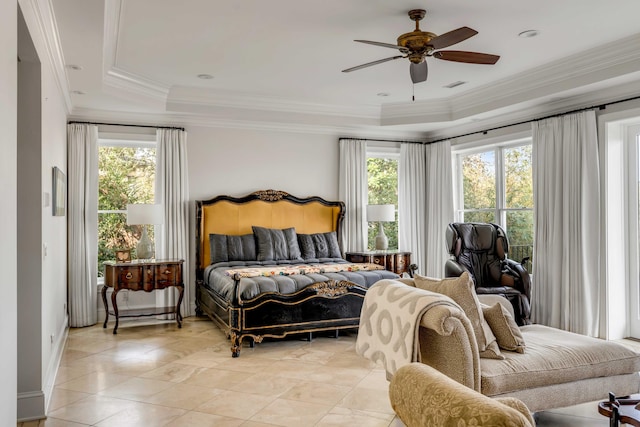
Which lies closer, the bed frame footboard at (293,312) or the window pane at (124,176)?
the bed frame footboard at (293,312)

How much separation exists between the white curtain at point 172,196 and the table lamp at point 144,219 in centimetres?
31

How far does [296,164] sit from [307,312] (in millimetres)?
2675

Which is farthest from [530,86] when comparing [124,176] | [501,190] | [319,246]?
[124,176]

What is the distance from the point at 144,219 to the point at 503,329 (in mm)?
4125

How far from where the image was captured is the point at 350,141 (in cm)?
707

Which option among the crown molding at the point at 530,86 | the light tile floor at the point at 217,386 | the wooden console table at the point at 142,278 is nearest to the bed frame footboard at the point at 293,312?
Answer: the light tile floor at the point at 217,386

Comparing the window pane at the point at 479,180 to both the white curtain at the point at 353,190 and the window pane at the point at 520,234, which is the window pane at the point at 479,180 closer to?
the window pane at the point at 520,234

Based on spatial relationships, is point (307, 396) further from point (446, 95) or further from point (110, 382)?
point (446, 95)

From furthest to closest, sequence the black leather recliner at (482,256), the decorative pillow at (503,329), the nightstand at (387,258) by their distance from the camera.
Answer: the nightstand at (387,258)
the black leather recliner at (482,256)
the decorative pillow at (503,329)

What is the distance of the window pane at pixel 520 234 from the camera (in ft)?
19.8

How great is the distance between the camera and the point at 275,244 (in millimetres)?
6168

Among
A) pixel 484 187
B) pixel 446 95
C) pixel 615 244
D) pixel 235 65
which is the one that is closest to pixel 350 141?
pixel 446 95

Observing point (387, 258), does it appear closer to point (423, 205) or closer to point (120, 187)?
point (423, 205)

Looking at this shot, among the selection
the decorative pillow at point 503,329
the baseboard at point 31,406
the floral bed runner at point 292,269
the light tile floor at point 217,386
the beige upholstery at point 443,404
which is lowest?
the light tile floor at point 217,386
